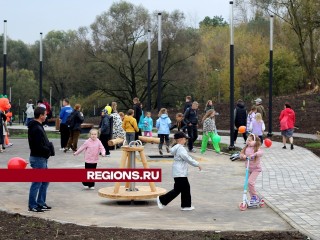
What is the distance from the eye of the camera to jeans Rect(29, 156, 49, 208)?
32.9 feet

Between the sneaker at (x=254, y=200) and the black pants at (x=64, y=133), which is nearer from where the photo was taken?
the sneaker at (x=254, y=200)

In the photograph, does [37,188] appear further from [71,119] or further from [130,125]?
[71,119]

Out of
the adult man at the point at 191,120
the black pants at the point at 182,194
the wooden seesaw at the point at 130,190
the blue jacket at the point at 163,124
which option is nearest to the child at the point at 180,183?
the black pants at the point at 182,194

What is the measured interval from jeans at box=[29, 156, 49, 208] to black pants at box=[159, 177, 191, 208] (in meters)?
2.06

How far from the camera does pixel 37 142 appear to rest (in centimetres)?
999

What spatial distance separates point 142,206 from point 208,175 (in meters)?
4.48

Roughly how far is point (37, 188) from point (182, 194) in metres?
2.50

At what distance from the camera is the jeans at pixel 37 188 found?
10031 mm

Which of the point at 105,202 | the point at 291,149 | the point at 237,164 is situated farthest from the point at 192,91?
the point at 105,202

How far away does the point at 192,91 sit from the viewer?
51.1 meters

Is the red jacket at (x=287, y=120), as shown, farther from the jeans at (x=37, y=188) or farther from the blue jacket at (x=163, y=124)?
the jeans at (x=37, y=188)

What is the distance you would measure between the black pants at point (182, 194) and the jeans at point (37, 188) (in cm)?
206

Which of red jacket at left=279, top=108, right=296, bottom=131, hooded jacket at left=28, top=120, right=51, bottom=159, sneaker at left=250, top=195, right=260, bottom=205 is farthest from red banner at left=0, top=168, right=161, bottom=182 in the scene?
red jacket at left=279, top=108, right=296, bottom=131

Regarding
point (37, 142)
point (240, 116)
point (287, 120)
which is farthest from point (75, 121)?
point (37, 142)
